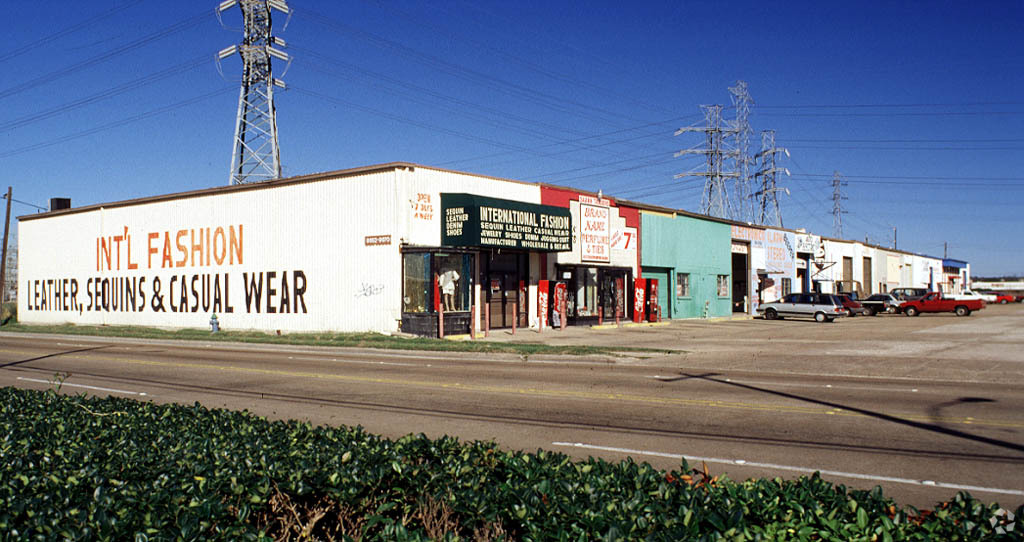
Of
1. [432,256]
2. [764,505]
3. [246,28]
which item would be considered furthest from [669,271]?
[764,505]

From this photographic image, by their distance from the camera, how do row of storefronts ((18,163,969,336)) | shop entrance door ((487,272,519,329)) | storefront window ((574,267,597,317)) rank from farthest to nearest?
storefront window ((574,267,597,317)), shop entrance door ((487,272,519,329)), row of storefronts ((18,163,969,336))

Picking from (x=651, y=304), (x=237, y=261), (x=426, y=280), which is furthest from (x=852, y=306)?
(x=237, y=261)

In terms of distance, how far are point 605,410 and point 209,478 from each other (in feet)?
24.5

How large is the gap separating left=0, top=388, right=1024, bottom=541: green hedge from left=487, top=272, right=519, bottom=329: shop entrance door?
25.1 metres

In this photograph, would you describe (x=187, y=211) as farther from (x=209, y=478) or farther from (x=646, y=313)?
(x=209, y=478)

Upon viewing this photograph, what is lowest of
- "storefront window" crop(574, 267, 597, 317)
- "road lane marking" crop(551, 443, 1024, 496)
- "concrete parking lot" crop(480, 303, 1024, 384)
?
"concrete parking lot" crop(480, 303, 1024, 384)

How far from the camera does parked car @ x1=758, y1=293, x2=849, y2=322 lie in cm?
4294

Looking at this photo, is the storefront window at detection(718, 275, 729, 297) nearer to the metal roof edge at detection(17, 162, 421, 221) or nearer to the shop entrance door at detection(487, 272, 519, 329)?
the shop entrance door at detection(487, 272, 519, 329)

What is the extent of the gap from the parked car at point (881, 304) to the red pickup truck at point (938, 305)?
81 cm

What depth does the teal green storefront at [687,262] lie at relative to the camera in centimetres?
4044

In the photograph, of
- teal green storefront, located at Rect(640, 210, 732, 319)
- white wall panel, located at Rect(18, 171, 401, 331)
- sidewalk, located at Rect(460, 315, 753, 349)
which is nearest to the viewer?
sidewalk, located at Rect(460, 315, 753, 349)

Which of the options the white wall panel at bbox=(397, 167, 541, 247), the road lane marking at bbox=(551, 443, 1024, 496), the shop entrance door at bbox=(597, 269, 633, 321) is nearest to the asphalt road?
the road lane marking at bbox=(551, 443, 1024, 496)

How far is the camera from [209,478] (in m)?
4.28

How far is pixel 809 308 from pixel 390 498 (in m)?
43.2
